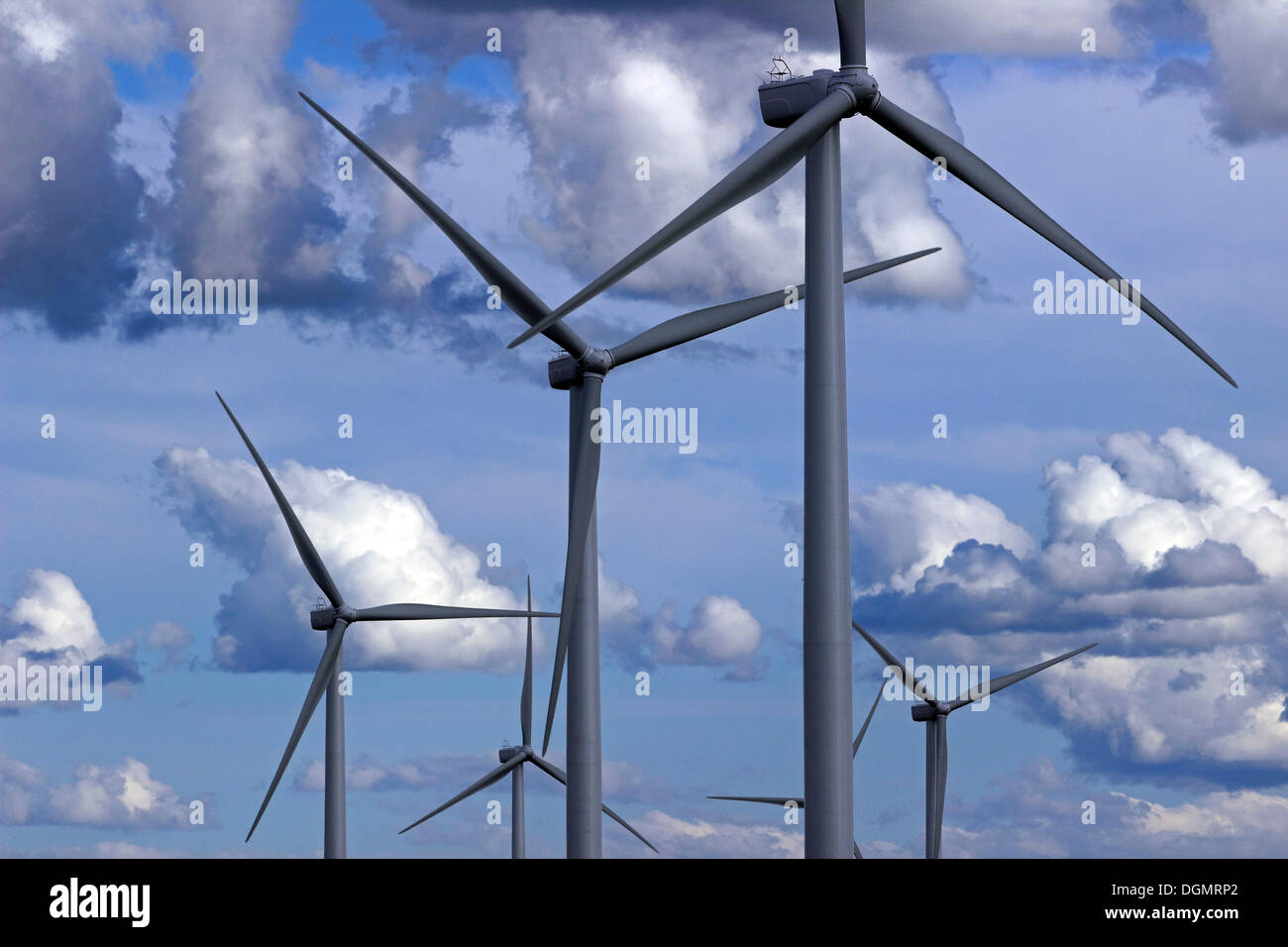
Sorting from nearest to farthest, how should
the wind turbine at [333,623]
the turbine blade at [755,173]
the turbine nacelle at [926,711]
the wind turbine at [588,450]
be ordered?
the turbine blade at [755,173] < the wind turbine at [588,450] < the wind turbine at [333,623] < the turbine nacelle at [926,711]

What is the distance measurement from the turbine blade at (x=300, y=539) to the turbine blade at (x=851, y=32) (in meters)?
26.8

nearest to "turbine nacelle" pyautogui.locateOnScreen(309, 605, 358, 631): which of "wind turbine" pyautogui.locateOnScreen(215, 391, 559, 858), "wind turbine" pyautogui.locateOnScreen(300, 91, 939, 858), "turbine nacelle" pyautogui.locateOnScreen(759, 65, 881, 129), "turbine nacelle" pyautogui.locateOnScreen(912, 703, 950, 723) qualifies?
"wind turbine" pyautogui.locateOnScreen(215, 391, 559, 858)

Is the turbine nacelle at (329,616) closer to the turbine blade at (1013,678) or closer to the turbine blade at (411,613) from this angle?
the turbine blade at (411,613)

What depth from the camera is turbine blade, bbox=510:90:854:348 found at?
2998 cm

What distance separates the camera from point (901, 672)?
2697 inches

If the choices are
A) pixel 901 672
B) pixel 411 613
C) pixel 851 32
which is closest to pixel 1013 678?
pixel 901 672

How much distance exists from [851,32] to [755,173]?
525cm

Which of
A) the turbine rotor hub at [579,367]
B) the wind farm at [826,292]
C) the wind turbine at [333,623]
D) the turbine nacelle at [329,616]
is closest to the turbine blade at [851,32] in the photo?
the wind farm at [826,292]

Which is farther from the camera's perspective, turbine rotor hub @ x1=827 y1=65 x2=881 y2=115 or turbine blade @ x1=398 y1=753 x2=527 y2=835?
turbine blade @ x1=398 y1=753 x2=527 y2=835

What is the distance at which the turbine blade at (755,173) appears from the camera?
30.0m

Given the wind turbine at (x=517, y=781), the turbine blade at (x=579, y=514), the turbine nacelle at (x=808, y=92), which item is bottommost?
the wind turbine at (x=517, y=781)

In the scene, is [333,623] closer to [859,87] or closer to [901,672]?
[901,672]

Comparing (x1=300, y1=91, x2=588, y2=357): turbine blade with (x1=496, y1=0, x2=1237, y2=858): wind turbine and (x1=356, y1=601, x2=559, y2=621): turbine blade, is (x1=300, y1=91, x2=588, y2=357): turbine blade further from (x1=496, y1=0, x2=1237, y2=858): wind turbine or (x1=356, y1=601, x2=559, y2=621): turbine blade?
(x1=356, y1=601, x2=559, y2=621): turbine blade
